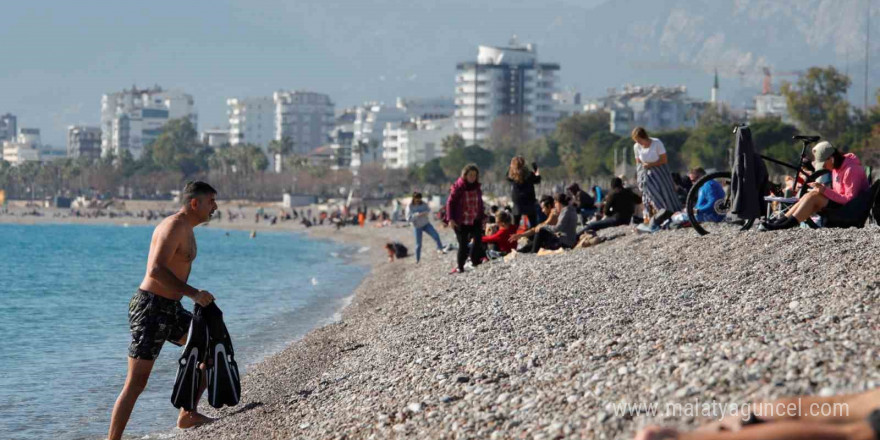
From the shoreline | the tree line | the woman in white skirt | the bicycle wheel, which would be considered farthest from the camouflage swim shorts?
the tree line

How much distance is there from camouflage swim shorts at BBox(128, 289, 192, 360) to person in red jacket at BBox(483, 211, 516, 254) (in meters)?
10.4

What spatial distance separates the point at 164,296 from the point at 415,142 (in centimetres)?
17296

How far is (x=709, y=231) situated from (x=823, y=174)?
6.70 feet

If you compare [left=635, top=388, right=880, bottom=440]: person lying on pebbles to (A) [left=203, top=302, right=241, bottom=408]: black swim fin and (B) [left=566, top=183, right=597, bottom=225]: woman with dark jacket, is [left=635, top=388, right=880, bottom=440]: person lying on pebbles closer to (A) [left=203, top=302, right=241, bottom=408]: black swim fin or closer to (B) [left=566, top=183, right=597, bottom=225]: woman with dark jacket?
(A) [left=203, top=302, right=241, bottom=408]: black swim fin

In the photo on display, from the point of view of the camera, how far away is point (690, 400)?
553cm

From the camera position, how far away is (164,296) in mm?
7871

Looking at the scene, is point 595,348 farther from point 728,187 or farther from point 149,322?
point 728,187

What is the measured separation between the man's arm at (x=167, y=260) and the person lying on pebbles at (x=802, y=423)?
4027 millimetres

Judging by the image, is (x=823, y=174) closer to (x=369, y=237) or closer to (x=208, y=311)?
(x=208, y=311)

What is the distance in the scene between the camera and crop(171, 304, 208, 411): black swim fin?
317 inches

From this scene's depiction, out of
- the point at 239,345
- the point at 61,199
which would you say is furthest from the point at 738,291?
the point at 61,199

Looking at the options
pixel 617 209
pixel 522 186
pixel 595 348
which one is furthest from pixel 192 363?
pixel 617 209

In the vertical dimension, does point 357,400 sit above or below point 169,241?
below

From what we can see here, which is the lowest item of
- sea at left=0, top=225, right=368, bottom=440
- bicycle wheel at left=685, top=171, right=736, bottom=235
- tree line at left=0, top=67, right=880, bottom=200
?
sea at left=0, top=225, right=368, bottom=440
